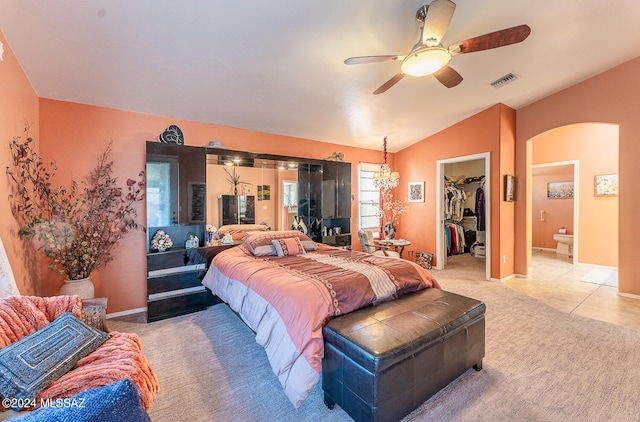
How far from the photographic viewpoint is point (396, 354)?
5.08 feet

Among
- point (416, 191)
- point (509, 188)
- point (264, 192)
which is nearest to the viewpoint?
point (264, 192)

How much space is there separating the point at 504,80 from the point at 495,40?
226 centimetres

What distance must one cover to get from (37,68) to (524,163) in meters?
6.82

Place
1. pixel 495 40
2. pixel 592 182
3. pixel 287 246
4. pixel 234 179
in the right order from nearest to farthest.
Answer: pixel 495 40 → pixel 287 246 → pixel 234 179 → pixel 592 182

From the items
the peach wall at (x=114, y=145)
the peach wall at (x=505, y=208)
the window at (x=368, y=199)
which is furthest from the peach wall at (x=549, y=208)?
the peach wall at (x=114, y=145)

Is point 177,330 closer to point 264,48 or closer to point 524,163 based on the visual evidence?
point 264,48

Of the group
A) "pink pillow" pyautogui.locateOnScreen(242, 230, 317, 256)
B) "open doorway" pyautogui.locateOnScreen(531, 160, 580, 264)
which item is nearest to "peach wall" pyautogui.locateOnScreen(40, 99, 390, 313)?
"pink pillow" pyautogui.locateOnScreen(242, 230, 317, 256)

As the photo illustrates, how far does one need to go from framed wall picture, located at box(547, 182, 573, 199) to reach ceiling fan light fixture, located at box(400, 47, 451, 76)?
671 cm

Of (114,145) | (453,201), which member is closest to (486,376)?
(114,145)

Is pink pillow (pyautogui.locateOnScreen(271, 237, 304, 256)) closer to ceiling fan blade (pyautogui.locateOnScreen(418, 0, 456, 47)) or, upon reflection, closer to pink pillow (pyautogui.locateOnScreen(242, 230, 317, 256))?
pink pillow (pyautogui.locateOnScreen(242, 230, 317, 256))

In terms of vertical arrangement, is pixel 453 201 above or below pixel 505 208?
above

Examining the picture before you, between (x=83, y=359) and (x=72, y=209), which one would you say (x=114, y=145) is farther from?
(x=83, y=359)

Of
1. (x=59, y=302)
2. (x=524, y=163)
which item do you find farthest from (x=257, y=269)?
(x=524, y=163)

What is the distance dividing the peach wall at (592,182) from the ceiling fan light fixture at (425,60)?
4341mm
